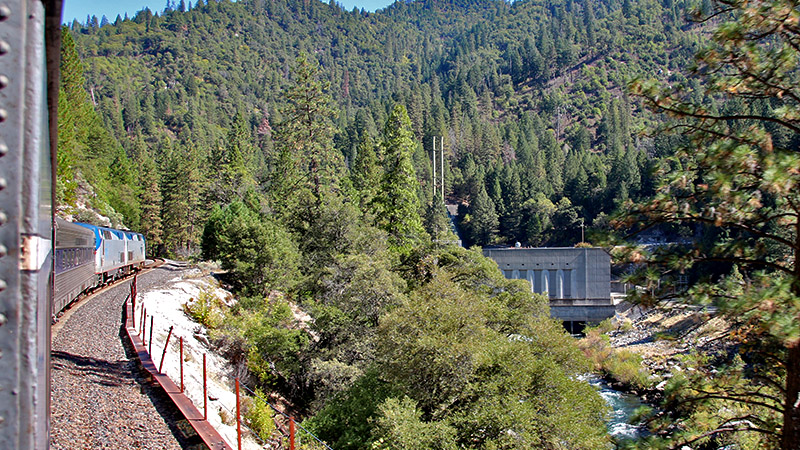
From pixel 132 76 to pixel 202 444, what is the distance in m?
213

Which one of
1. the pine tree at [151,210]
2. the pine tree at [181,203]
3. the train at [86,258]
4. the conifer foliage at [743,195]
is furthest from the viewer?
the pine tree at [181,203]

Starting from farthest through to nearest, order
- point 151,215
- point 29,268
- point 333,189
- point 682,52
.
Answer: point 682,52, point 151,215, point 333,189, point 29,268

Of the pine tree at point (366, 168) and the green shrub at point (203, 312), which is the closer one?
the green shrub at point (203, 312)

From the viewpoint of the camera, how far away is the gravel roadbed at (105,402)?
331 inches

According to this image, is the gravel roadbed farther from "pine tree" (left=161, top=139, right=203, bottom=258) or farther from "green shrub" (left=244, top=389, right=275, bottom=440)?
"pine tree" (left=161, top=139, right=203, bottom=258)

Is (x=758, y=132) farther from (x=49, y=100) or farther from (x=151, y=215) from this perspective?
(x=151, y=215)

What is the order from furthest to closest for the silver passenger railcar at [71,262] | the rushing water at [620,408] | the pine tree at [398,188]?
the pine tree at [398,188], the rushing water at [620,408], the silver passenger railcar at [71,262]

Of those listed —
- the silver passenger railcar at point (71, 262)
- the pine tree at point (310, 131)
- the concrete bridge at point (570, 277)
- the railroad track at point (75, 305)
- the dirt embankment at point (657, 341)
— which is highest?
the pine tree at point (310, 131)

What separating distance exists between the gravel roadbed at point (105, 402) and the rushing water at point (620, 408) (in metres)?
18.5

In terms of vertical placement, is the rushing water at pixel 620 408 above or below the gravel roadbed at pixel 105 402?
below

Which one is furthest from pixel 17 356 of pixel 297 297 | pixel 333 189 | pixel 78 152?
pixel 78 152

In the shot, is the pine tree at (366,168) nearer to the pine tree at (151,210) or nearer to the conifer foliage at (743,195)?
the pine tree at (151,210)

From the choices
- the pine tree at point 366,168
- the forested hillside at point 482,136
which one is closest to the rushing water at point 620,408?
the forested hillside at point 482,136

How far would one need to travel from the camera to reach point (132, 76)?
19362 cm
